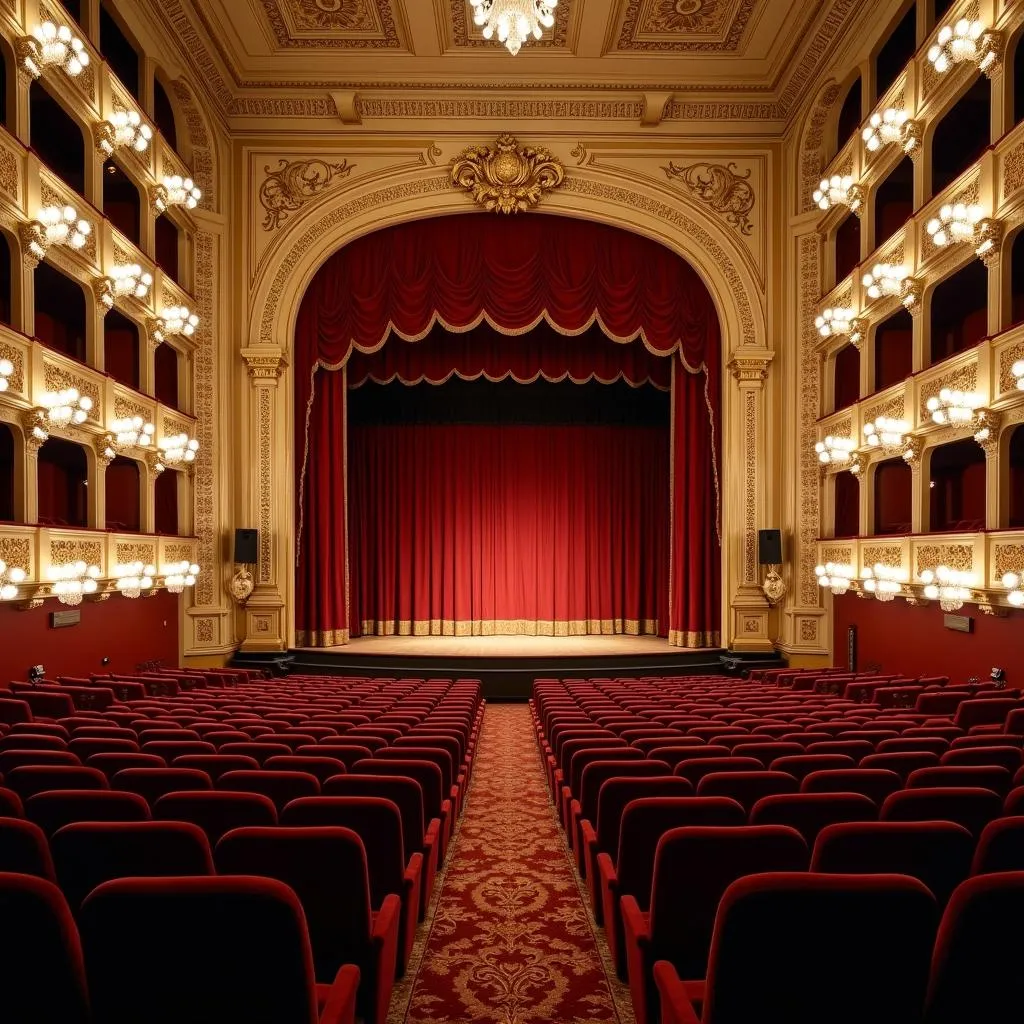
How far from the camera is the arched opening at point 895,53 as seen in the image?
1053 cm

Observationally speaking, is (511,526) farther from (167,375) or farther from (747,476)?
(167,375)

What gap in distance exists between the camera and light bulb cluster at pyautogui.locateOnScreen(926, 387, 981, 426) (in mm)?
7883

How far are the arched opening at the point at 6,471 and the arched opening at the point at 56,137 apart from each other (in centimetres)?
260

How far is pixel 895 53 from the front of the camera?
10.9m

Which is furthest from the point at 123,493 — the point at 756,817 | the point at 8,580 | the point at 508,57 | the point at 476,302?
the point at 756,817

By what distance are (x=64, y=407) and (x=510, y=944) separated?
23.6 ft

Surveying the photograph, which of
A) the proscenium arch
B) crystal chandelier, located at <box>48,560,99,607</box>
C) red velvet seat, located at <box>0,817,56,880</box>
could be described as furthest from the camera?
the proscenium arch

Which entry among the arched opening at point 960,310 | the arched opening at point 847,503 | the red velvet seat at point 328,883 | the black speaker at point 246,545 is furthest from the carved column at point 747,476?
the red velvet seat at point 328,883

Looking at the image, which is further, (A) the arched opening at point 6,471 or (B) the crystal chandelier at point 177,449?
(B) the crystal chandelier at point 177,449

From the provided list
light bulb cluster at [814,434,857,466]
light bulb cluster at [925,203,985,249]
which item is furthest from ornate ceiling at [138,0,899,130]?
light bulb cluster at [814,434,857,466]

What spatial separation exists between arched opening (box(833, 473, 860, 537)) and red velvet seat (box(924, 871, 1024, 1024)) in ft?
35.3

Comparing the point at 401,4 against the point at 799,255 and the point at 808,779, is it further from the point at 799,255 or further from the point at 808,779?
the point at 808,779

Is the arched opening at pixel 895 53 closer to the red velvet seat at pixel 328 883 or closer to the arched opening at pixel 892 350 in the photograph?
the arched opening at pixel 892 350

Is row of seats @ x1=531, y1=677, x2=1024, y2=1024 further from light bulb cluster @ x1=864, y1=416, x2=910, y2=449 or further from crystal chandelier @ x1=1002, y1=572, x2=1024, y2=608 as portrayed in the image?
light bulb cluster @ x1=864, y1=416, x2=910, y2=449
